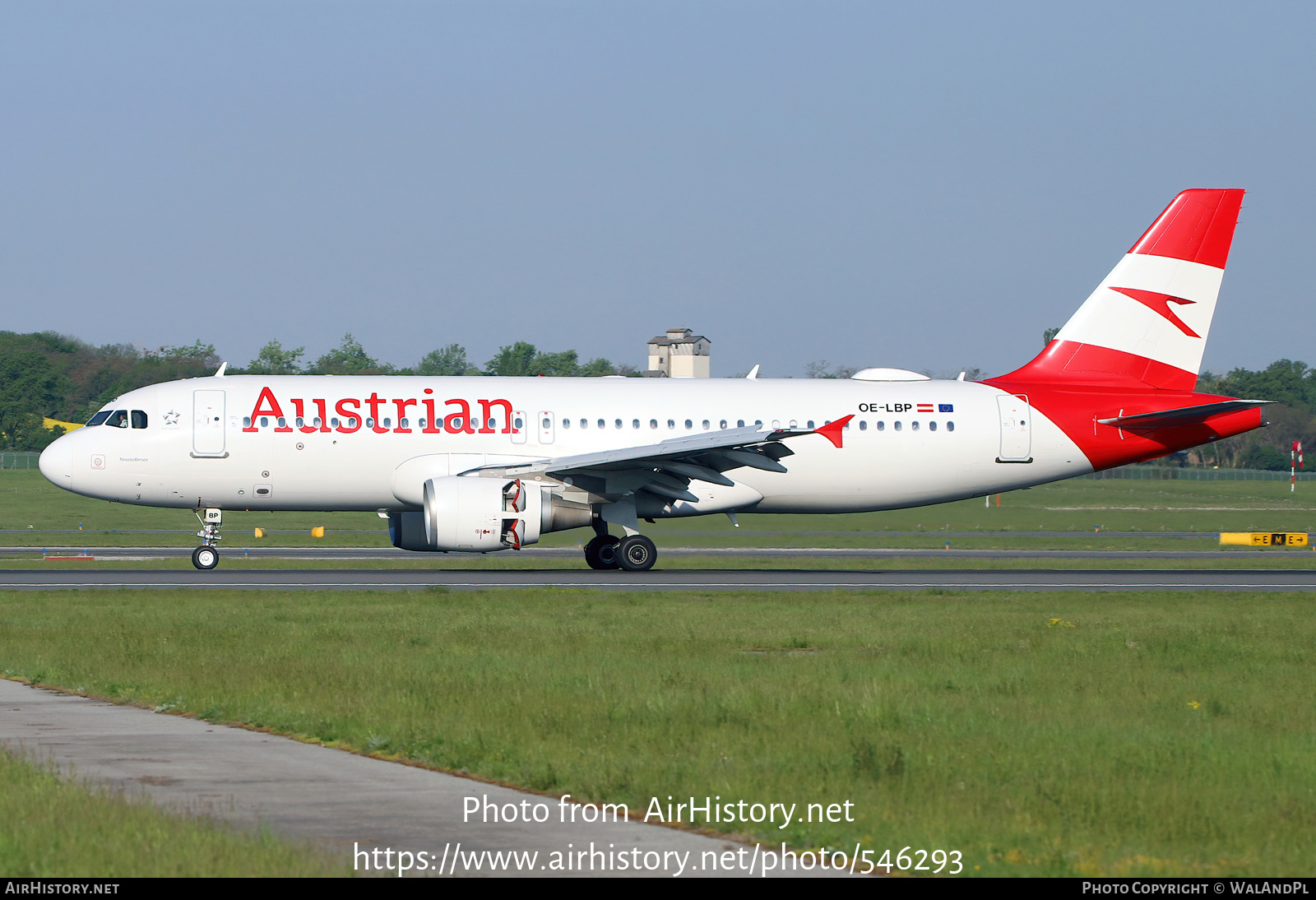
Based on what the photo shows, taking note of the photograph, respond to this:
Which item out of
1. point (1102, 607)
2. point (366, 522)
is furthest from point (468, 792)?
point (366, 522)

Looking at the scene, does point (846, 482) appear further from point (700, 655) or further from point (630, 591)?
point (700, 655)

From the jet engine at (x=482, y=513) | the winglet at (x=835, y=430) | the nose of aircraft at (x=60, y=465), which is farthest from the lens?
the winglet at (x=835, y=430)

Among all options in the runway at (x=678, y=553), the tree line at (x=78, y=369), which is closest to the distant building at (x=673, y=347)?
the tree line at (x=78, y=369)

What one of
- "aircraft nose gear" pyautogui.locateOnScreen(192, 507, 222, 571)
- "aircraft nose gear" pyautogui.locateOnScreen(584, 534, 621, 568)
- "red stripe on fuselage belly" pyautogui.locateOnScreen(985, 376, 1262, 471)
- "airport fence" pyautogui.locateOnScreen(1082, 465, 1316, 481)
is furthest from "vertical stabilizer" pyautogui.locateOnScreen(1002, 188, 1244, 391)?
"airport fence" pyautogui.locateOnScreen(1082, 465, 1316, 481)

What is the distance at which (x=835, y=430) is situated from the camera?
32031 millimetres

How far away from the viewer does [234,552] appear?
37906 millimetres

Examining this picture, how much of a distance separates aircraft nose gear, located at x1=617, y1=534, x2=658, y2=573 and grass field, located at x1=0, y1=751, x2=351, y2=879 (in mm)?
22298

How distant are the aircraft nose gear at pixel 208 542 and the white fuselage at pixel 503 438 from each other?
0.94 feet

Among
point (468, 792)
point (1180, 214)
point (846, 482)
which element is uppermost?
point (1180, 214)

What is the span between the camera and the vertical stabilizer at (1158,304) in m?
34.2

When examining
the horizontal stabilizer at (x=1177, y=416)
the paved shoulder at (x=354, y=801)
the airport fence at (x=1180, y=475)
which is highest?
the horizontal stabilizer at (x=1177, y=416)

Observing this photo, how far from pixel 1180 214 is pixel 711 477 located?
13075 mm

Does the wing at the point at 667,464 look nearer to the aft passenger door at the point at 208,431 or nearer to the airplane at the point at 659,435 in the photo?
the airplane at the point at 659,435

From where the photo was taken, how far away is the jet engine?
2827cm
